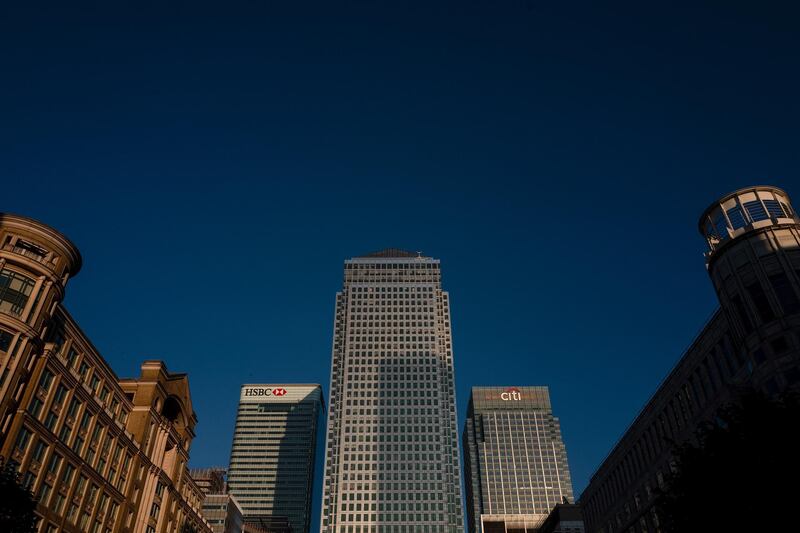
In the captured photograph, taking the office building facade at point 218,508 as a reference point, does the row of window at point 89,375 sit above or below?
below

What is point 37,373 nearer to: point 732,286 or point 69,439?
point 69,439

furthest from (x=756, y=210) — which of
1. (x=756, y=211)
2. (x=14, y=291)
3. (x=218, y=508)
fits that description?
(x=218, y=508)

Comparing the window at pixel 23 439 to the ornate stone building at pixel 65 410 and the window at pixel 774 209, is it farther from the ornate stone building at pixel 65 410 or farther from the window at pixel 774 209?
the window at pixel 774 209

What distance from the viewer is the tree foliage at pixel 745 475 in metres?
32.0

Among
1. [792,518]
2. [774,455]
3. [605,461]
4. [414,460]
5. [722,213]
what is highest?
[414,460]

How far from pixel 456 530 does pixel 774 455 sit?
543 ft

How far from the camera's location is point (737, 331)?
6006 centimetres

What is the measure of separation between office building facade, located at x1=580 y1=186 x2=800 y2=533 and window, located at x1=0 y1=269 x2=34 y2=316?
188ft

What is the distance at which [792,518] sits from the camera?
31031 mm

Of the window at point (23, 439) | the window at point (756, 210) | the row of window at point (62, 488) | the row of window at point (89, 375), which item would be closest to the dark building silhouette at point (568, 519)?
the window at point (756, 210)

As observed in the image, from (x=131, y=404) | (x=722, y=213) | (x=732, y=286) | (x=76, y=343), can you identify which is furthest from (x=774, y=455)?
(x=131, y=404)

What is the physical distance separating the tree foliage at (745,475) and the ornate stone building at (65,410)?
177 ft

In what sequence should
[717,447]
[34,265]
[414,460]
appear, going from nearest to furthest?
[717,447] < [34,265] < [414,460]

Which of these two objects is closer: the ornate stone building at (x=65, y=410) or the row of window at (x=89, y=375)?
the ornate stone building at (x=65, y=410)
